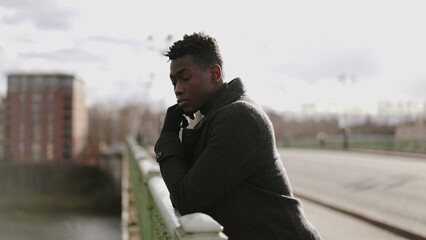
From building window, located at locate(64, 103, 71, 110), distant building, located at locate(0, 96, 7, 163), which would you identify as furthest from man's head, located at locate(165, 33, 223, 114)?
distant building, located at locate(0, 96, 7, 163)

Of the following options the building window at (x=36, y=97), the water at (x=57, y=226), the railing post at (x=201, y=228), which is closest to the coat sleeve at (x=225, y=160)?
the railing post at (x=201, y=228)

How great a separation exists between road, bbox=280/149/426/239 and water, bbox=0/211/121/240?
118ft

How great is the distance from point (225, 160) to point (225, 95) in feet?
1.15

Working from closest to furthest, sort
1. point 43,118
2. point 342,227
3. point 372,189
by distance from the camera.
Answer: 1. point 342,227
2. point 372,189
3. point 43,118

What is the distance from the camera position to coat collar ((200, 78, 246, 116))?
2.28 meters

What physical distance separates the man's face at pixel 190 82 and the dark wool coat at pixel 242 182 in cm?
14

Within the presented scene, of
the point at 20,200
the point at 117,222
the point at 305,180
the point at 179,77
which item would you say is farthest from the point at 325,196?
the point at 20,200

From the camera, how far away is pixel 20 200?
3086 inches

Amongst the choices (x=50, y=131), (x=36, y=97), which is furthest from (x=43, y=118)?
(x=36, y=97)

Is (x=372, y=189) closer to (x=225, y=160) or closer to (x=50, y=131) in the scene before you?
(x=225, y=160)

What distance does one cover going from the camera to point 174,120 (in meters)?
2.64

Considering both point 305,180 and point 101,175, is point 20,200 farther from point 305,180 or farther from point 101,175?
point 305,180

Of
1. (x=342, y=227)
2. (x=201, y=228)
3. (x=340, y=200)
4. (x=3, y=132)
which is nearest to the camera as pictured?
(x=201, y=228)

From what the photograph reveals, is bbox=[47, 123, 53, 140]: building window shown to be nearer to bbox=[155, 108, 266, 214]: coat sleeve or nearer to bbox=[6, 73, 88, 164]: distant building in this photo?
bbox=[6, 73, 88, 164]: distant building
